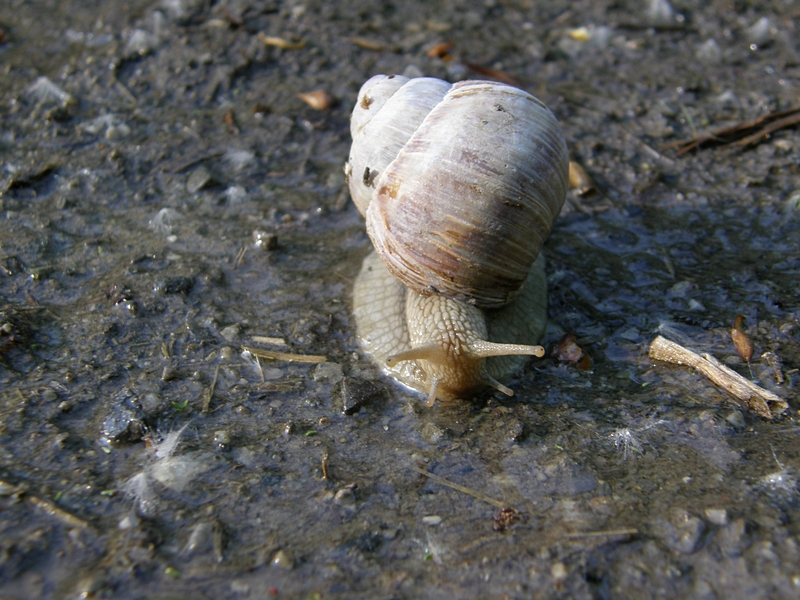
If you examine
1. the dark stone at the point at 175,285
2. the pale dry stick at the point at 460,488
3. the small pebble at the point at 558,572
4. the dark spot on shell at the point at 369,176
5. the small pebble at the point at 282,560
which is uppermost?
the dark spot on shell at the point at 369,176

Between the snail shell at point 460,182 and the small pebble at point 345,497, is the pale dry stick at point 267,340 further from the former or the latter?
the small pebble at point 345,497

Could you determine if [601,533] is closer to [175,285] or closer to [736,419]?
[736,419]

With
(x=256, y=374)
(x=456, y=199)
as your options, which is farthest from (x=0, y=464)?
(x=456, y=199)

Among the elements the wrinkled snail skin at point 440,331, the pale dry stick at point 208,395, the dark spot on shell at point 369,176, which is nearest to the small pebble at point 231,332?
the pale dry stick at point 208,395

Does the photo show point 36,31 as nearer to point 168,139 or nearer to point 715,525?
point 168,139

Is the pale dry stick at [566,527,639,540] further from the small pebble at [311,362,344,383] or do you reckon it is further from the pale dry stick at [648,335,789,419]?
the small pebble at [311,362,344,383]
